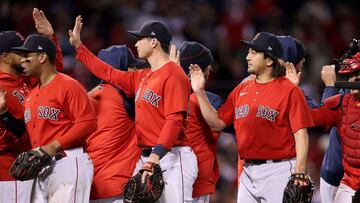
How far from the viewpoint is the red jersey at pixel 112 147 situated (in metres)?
7.51

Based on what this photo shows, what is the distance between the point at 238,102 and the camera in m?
7.28

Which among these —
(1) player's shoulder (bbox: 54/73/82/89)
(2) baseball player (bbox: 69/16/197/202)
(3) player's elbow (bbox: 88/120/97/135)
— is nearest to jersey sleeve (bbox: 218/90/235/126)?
(2) baseball player (bbox: 69/16/197/202)

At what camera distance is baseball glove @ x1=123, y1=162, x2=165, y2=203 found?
22.1 ft

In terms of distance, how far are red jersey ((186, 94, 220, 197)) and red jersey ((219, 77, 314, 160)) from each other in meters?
0.54

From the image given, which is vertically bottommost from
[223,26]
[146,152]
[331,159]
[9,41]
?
[223,26]

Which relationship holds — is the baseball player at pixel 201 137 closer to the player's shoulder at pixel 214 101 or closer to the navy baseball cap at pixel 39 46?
the player's shoulder at pixel 214 101

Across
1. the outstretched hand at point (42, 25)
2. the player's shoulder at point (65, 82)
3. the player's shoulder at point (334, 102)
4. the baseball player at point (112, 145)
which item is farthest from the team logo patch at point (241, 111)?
the outstretched hand at point (42, 25)

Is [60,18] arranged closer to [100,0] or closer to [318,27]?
[100,0]

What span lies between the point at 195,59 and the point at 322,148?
520 centimetres

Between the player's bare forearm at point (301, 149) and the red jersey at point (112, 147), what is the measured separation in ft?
4.73

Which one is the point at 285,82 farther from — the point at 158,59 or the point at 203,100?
the point at 158,59

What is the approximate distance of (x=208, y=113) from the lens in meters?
7.35

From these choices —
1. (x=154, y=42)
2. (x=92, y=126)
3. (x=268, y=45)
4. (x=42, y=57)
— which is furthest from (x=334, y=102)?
(x=42, y=57)

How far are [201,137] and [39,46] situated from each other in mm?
1571
